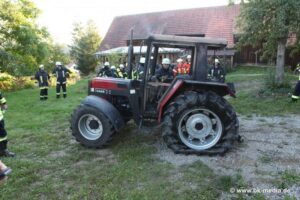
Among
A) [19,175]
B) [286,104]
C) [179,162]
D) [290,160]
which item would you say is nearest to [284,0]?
[286,104]

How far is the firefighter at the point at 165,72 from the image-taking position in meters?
6.26

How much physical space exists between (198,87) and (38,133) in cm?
425

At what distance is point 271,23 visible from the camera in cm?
1145

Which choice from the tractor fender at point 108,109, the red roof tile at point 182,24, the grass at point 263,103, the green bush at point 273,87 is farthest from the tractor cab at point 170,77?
the red roof tile at point 182,24

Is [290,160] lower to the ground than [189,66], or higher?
lower

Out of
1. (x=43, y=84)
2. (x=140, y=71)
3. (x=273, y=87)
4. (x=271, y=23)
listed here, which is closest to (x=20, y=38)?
(x=43, y=84)

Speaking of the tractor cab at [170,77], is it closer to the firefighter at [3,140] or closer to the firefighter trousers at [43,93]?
the firefighter at [3,140]

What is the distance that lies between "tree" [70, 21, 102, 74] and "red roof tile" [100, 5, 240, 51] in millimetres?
2078

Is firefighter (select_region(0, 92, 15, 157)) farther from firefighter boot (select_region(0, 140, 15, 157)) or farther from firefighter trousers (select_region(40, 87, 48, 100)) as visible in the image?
firefighter trousers (select_region(40, 87, 48, 100))

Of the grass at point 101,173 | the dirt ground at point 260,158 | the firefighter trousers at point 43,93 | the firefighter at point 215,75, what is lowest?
the grass at point 101,173

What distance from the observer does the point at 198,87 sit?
220 inches

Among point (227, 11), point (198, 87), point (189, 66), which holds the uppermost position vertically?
point (227, 11)

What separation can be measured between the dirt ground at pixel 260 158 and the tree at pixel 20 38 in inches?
564

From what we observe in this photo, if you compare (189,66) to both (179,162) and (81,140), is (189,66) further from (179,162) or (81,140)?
(81,140)
